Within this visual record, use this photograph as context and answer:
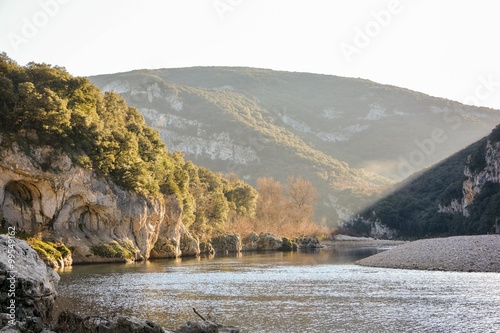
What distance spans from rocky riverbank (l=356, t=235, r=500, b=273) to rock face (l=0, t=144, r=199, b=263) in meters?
29.7

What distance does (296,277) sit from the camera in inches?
1820

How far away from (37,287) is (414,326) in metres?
16.9

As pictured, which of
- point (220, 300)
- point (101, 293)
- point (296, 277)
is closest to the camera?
point (220, 300)

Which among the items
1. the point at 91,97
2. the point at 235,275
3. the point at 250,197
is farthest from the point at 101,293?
the point at 250,197

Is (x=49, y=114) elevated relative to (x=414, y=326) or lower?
elevated

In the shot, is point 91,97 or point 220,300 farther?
point 91,97

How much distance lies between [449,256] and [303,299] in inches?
1011

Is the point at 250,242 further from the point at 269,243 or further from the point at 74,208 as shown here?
the point at 74,208

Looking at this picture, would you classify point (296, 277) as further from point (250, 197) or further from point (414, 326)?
point (250, 197)

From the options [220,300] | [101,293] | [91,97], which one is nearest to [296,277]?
[220,300]

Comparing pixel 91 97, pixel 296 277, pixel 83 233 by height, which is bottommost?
pixel 296 277

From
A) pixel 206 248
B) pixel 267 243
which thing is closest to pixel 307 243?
pixel 267 243

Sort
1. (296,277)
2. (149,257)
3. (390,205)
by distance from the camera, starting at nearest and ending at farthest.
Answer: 1. (296,277)
2. (149,257)
3. (390,205)

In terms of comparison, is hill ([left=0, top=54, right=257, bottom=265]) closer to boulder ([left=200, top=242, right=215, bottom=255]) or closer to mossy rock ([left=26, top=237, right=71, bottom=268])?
mossy rock ([left=26, top=237, right=71, bottom=268])
